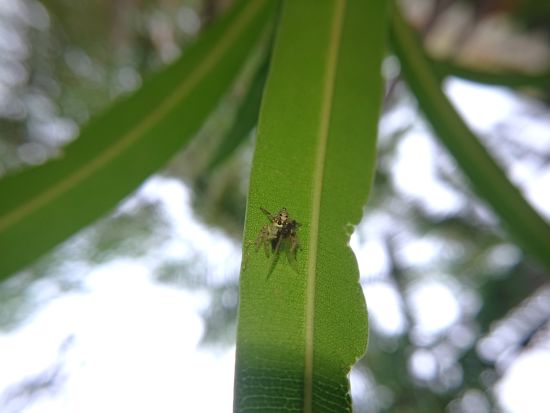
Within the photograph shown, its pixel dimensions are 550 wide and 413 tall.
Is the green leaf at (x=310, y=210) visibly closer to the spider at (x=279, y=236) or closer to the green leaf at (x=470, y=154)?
the spider at (x=279, y=236)

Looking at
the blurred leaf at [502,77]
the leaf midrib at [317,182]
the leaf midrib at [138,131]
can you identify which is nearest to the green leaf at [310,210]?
the leaf midrib at [317,182]

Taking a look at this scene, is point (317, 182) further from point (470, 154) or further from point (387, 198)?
point (387, 198)

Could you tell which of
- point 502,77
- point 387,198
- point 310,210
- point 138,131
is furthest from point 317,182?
point 387,198

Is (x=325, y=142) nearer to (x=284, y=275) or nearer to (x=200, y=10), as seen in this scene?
(x=284, y=275)

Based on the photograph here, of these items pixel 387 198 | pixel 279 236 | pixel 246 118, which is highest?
pixel 387 198

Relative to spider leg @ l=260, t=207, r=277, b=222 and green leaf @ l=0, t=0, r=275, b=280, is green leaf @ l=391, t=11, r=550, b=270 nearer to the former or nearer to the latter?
green leaf @ l=0, t=0, r=275, b=280

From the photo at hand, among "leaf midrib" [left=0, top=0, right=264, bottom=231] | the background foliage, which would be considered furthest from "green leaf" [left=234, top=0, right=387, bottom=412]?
the background foliage

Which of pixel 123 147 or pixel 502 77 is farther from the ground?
pixel 502 77
